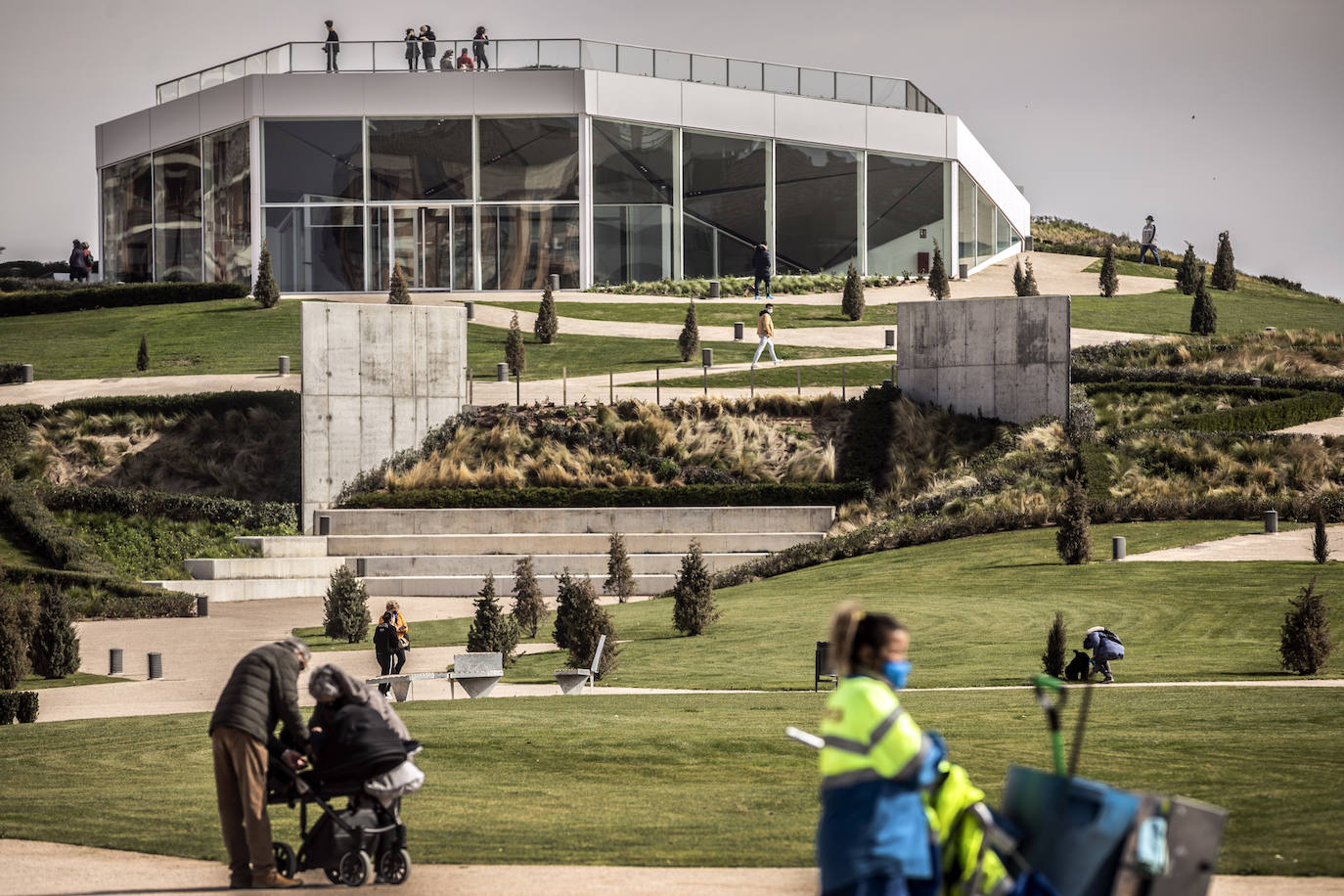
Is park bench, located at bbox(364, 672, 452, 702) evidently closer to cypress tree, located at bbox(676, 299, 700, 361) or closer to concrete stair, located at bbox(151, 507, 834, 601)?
concrete stair, located at bbox(151, 507, 834, 601)

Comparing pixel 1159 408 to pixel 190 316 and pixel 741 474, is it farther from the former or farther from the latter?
pixel 190 316

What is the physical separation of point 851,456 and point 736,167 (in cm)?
2572

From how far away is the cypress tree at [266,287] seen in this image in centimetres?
5084

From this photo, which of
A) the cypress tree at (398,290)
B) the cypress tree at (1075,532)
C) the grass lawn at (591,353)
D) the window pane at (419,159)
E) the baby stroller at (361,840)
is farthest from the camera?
the window pane at (419,159)

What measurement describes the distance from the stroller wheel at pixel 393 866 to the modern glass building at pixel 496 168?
48473 mm

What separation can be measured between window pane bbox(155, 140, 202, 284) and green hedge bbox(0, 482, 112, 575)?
26388mm

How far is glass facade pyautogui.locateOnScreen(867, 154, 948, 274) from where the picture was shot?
61.9m

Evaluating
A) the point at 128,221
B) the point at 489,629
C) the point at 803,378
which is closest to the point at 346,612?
the point at 489,629

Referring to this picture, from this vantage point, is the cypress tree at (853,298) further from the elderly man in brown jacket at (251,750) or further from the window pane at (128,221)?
the elderly man in brown jacket at (251,750)

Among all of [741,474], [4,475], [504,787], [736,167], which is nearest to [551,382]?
[741,474]

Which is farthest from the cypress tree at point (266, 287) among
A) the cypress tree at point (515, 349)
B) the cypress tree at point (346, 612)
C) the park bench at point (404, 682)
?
the park bench at point (404, 682)

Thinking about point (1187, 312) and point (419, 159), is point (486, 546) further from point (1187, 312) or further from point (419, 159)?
→ point (1187, 312)

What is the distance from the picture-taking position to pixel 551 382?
1607 inches

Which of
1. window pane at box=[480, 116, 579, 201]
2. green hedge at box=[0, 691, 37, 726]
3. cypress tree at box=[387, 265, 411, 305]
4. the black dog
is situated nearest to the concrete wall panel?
window pane at box=[480, 116, 579, 201]
